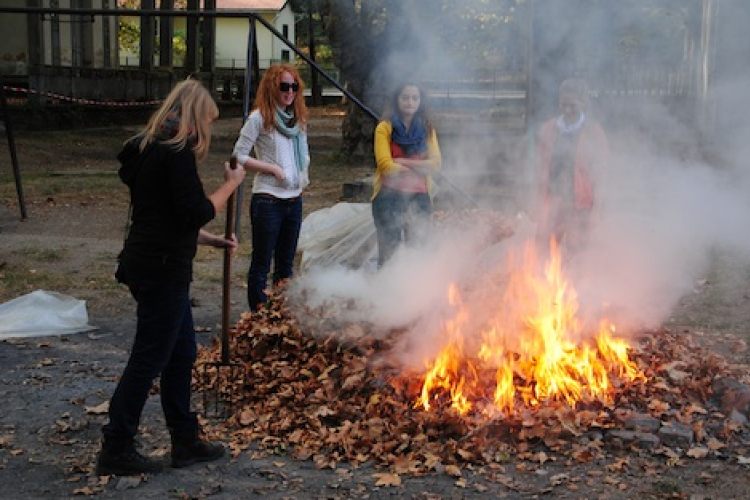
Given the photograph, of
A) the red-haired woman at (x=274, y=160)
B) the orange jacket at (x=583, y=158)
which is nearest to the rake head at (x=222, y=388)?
the red-haired woman at (x=274, y=160)

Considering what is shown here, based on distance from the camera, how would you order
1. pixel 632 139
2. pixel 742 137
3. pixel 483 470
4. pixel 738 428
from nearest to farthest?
1. pixel 483 470
2. pixel 738 428
3. pixel 632 139
4. pixel 742 137

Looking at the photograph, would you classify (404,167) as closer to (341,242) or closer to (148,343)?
(341,242)

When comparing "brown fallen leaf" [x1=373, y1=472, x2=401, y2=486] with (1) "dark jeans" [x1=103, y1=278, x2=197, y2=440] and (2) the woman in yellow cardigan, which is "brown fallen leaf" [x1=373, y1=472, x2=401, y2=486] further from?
(2) the woman in yellow cardigan

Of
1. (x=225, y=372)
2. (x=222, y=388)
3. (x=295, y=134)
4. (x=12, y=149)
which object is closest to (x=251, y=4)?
(x=12, y=149)

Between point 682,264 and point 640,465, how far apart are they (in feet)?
15.6

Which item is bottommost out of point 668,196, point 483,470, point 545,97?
point 483,470

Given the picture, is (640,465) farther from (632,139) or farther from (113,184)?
(113,184)

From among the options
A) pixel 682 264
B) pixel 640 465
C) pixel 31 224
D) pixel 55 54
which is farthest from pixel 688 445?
pixel 55 54

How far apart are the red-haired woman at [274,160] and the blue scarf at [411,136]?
637 mm

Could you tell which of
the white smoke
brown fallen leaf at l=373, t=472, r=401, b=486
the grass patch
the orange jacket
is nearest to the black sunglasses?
the white smoke

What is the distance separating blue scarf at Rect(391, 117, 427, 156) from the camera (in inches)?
273

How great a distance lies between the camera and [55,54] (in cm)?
2597

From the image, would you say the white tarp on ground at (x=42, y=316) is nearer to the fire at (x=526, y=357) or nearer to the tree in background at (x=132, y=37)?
the fire at (x=526, y=357)

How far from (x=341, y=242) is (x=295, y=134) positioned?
1860 millimetres
